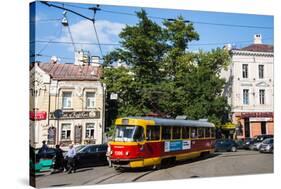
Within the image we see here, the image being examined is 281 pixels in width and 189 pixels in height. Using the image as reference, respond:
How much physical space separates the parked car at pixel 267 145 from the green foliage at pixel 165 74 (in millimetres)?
1352

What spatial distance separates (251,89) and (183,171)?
3090 millimetres

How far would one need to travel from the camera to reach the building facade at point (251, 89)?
1245 cm

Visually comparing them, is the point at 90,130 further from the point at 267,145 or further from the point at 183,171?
the point at 267,145

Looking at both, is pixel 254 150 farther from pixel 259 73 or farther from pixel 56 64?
pixel 56 64

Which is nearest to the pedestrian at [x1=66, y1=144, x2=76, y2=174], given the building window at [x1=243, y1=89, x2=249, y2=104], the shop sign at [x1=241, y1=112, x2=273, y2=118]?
the shop sign at [x1=241, y1=112, x2=273, y2=118]

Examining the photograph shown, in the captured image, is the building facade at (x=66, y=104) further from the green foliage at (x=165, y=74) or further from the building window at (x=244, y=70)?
the building window at (x=244, y=70)

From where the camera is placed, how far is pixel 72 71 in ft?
34.2

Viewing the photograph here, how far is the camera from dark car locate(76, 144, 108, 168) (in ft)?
33.9

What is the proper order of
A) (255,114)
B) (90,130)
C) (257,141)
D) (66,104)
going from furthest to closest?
(255,114)
(257,141)
(90,130)
(66,104)

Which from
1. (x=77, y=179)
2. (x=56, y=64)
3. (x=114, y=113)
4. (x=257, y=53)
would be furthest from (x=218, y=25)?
(x=77, y=179)

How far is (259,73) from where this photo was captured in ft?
41.7

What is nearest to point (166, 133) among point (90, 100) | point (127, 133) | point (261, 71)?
point (127, 133)

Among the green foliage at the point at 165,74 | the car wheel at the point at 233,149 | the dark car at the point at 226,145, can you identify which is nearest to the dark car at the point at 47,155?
the green foliage at the point at 165,74

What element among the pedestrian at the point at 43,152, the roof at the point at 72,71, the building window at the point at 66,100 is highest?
the roof at the point at 72,71
